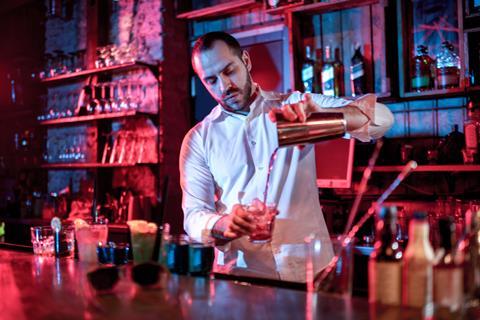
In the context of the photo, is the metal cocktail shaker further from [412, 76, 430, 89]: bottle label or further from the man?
[412, 76, 430, 89]: bottle label

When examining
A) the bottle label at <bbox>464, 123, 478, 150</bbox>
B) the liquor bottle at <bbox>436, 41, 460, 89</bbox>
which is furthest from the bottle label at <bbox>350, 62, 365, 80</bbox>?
the bottle label at <bbox>464, 123, 478, 150</bbox>

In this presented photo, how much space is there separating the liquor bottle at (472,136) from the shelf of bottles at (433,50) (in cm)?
20

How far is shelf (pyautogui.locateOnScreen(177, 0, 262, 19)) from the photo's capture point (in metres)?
3.92

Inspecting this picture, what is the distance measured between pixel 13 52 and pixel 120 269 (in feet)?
16.4

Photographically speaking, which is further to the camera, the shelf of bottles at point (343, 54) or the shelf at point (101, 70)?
the shelf at point (101, 70)

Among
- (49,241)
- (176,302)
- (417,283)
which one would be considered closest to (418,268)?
(417,283)

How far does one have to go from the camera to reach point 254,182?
224 centimetres

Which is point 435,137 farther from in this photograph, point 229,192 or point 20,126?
point 20,126

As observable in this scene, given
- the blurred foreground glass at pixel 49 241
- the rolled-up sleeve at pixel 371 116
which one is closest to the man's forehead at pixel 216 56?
the rolled-up sleeve at pixel 371 116

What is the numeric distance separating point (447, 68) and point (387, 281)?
7.52ft

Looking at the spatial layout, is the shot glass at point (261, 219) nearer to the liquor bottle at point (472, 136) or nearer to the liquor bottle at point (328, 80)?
the liquor bottle at point (472, 136)

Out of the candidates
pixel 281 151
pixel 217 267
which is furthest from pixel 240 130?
pixel 217 267

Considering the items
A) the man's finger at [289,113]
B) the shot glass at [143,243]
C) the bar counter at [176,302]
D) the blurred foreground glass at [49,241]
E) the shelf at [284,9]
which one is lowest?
the bar counter at [176,302]

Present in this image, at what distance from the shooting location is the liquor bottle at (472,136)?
3.04 meters
